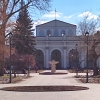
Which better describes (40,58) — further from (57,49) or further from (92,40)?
(92,40)

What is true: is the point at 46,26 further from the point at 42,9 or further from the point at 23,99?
the point at 23,99

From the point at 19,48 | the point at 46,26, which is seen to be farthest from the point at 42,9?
the point at 46,26

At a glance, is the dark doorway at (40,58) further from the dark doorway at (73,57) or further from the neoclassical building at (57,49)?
the dark doorway at (73,57)

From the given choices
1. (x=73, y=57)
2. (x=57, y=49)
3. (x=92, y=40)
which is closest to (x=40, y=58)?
(x=57, y=49)

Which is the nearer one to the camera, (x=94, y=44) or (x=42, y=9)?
(x=42, y=9)

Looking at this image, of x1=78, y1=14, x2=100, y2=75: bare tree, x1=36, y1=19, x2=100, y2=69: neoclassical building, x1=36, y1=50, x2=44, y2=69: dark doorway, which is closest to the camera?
x1=78, y1=14, x2=100, y2=75: bare tree

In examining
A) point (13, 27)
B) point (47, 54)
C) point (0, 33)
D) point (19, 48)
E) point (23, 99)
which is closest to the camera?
point (23, 99)

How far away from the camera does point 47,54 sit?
9400 cm

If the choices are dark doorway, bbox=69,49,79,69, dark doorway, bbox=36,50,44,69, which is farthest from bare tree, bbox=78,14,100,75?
dark doorway, bbox=36,50,44,69

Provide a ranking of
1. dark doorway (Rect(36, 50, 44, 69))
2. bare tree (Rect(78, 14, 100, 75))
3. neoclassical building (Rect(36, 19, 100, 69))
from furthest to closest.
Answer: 1. dark doorway (Rect(36, 50, 44, 69))
2. neoclassical building (Rect(36, 19, 100, 69))
3. bare tree (Rect(78, 14, 100, 75))

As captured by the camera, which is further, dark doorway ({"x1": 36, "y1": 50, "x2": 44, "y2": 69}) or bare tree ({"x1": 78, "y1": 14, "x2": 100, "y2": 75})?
dark doorway ({"x1": 36, "y1": 50, "x2": 44, "y2": 69})

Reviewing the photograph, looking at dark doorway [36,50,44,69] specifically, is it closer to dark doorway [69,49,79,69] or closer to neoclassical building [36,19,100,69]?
neoclassical building [36,19,100,69]

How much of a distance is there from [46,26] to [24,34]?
24.8 metres

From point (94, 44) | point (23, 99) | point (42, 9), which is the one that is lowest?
point (23, 99)
